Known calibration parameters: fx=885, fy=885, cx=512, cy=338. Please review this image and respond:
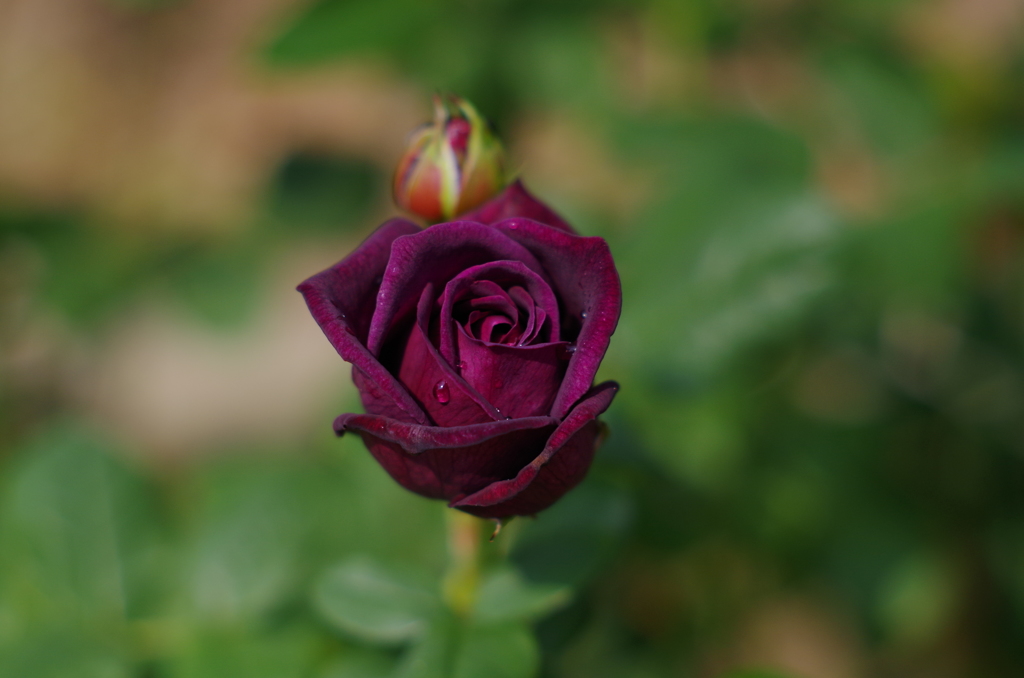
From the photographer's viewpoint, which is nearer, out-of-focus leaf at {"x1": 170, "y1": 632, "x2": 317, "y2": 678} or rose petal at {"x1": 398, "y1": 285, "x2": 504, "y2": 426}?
rose petal at {"x1": 398, "y1": 285, "x2": 504, "y2": 426}

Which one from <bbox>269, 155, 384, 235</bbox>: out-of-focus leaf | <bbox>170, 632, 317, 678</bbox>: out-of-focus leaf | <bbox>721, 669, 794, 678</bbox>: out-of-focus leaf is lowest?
<bbox>721, 669, 794, 678</bbox>: out-of-focus leaf

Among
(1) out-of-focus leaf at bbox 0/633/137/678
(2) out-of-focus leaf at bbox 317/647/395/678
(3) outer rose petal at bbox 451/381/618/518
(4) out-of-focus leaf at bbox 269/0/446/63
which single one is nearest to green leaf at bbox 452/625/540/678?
(2) out-of-focus leaf at bbox 317/647/395/678

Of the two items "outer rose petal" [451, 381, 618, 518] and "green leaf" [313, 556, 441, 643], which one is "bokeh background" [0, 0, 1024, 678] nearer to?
"green leaf" [313, 556, 441, 643]

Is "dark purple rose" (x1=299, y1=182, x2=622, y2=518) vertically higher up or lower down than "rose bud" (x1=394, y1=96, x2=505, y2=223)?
lower down

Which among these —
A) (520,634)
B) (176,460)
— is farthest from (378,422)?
(176,460)

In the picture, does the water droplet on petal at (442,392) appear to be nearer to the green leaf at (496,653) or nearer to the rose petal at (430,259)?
the rose petal at (430,259)

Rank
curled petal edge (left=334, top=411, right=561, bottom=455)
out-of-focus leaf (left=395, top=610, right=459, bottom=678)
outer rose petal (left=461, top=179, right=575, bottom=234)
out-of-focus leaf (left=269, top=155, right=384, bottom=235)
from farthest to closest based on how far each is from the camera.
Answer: out-of-focus leaf (left=269, top=155, right=384, bottom=235) < out-of-focus leaf (left=395, top=610, right=459, bottom=678) < outer rose petal (left=461, top=179, right=575, bottom=234) < curled petal edge (left=334, top=411, right=561, bottom=455)

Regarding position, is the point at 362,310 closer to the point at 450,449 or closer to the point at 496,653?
the point at 450,449
